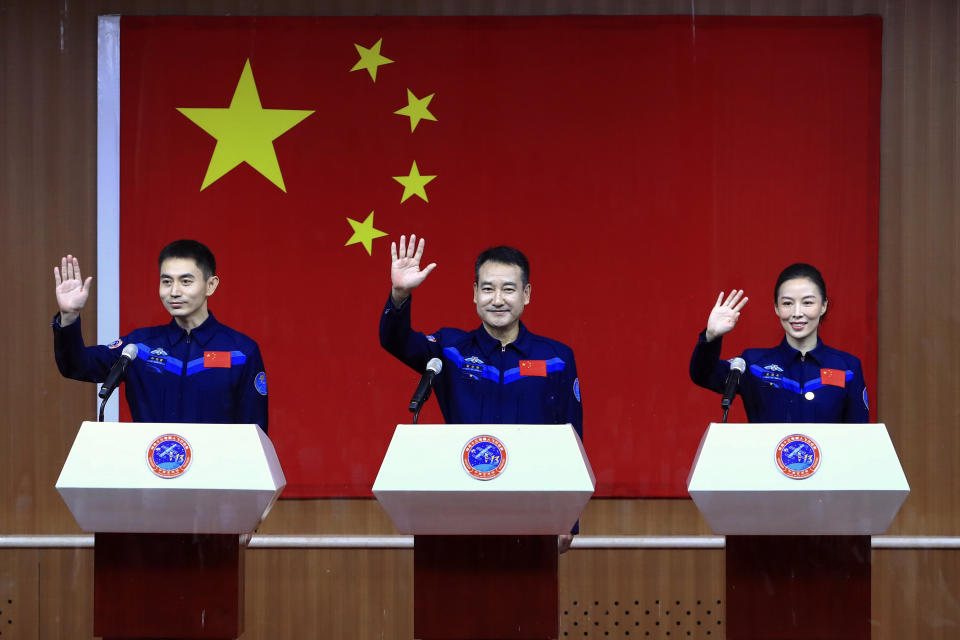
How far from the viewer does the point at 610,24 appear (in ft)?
12.8

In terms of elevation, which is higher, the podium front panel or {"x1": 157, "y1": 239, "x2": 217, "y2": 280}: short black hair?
{"x1": 157, "y1": 239, "x2": 217, "y2": 280}: short black hair

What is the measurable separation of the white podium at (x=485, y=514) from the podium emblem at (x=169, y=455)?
43cm

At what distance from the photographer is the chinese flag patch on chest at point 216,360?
293 cm

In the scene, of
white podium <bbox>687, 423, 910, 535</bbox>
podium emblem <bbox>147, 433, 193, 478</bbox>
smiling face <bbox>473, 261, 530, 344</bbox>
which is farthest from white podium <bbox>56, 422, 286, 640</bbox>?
white podium <bbox>687, 423, 910, 535</bbox>

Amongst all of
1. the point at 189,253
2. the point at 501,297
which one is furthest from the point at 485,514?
the point at 189,253

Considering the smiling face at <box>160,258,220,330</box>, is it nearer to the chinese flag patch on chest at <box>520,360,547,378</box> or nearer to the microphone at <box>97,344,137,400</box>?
the microphone at <box>97,344,137,400</box>

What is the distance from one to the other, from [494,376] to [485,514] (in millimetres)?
669

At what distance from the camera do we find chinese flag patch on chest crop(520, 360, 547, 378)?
2.91m

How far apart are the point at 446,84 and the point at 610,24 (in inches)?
25.0

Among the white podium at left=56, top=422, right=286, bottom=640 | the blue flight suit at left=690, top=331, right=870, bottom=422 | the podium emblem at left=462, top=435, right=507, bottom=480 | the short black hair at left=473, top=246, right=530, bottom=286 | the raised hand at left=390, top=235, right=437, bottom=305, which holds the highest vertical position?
the short black hair at left=473, top=246, right=530, bottom=286

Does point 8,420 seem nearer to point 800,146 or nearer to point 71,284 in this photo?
point 71,284

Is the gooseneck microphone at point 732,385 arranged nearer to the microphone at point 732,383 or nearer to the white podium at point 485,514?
the microphone at point 732,383

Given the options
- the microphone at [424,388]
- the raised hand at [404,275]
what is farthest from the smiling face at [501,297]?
the microphone at [424,388]

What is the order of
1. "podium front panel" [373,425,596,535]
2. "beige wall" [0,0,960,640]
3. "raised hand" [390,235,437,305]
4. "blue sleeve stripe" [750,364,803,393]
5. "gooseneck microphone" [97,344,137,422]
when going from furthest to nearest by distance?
"beige wall" [0,0,960,640] < "blue sleeve stripe" [750,364,803,393] < "raised hand" [390,235,437,305] < "gooseneck microphone" [97,344,137,422] < "podium front panel" [373,425,596,535]
